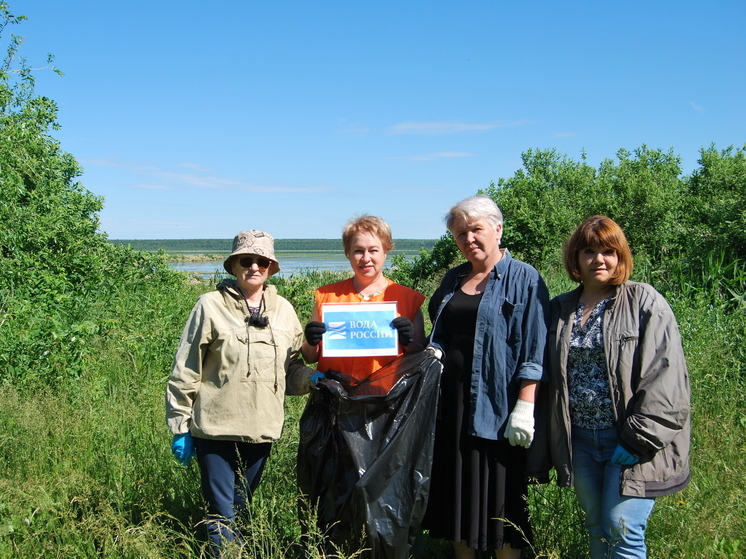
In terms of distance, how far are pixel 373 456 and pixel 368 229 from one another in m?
1.05

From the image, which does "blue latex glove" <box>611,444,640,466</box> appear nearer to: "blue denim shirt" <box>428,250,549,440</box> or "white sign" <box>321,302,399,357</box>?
"blue denim shirt" <box>428,250,549,440</box>

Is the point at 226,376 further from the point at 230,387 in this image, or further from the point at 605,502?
the point at 605,502

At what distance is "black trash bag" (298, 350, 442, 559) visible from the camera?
9.06ft

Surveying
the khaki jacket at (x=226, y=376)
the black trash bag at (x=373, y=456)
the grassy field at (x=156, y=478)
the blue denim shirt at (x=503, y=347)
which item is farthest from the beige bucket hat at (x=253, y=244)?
the grassy field at (x=156, y=478)

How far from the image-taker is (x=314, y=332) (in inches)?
118

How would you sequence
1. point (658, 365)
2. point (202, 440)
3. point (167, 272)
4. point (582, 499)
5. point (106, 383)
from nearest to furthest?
point (658, 365), point (582, 499), point (202, 440), point (106, 383), point (167, 272)

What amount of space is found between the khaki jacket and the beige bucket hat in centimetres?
17

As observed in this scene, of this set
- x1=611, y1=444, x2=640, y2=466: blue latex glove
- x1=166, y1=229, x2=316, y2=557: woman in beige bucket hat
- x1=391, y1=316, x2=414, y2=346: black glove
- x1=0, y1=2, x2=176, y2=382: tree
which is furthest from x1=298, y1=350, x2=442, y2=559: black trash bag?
x1=0, y1=2, x2=176, y2=382: tree

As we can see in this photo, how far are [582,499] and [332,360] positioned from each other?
1271 mm

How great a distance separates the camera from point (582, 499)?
106 inches

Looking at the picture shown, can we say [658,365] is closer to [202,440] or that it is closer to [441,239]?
[202,440]

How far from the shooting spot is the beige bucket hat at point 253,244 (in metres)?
2.98

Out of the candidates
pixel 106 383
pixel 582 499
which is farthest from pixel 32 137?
pixel 582 499

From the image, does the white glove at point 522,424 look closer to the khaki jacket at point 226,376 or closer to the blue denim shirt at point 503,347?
the blue denim shirt at point 503,347
